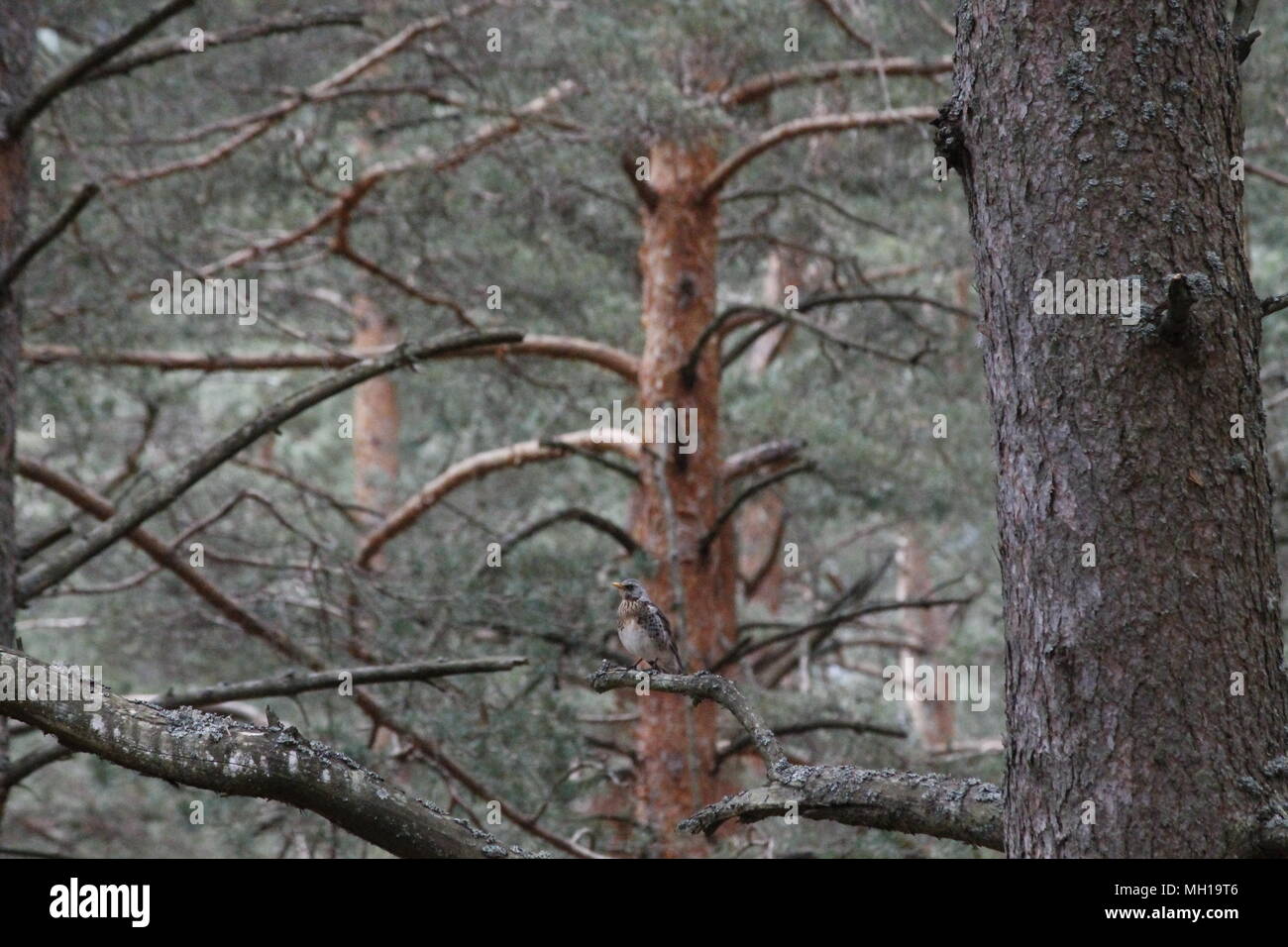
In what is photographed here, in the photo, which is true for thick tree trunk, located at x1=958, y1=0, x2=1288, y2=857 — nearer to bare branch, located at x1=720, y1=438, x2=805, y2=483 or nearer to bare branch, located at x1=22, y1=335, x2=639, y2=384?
bare branch, located at x1=22, y1=335, x2=639, y2=384

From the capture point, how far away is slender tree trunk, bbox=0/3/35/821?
4852mm

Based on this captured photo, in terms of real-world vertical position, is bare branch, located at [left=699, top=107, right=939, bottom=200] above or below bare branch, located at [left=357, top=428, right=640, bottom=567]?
above

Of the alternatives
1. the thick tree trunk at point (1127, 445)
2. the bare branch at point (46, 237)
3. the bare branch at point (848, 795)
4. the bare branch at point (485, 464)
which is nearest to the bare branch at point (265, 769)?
the bare branch at point (848, 795)

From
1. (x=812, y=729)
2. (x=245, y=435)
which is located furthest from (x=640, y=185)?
(x=245, y=435)

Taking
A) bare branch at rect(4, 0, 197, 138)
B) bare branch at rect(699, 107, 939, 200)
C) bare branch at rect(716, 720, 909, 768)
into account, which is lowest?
bare branch at rect(716, 720, 909, 768)

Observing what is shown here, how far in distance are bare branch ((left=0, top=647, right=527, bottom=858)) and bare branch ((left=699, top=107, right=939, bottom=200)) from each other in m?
5.45

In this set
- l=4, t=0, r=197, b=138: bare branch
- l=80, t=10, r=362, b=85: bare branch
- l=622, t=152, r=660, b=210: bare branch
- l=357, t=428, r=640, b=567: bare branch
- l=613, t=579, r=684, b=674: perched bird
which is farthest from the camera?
l=357, t=428, r=640, b=567: bare branch

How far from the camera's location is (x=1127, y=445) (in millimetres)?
2473

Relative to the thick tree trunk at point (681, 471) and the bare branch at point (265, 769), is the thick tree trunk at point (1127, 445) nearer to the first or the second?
the bare branch at point (265, 769)

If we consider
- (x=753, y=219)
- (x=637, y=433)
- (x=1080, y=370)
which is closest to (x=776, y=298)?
(x=753, y=219)

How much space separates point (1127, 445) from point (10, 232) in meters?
4.27

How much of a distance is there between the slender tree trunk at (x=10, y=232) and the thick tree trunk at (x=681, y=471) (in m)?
3.30

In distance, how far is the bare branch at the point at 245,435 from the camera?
4.07 m

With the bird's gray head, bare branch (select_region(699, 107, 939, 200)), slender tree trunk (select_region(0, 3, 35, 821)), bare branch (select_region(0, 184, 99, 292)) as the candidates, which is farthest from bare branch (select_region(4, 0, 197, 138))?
bare branch (select_region(699, 107, 939, 200))
